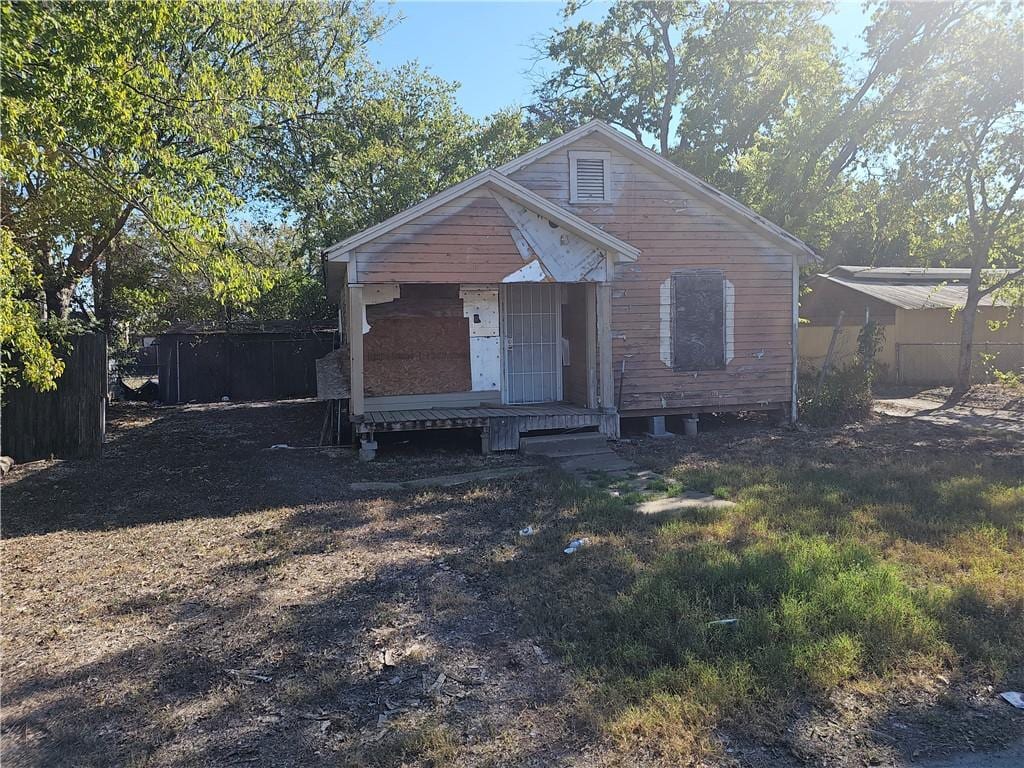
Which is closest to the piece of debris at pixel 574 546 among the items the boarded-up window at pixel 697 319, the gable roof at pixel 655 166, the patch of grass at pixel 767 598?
the patch of grass at pixel 767 598

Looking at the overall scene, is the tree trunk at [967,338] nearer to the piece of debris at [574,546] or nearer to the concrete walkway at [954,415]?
the concrete walkway at [954,415]

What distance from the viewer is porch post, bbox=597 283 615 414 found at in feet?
36.2

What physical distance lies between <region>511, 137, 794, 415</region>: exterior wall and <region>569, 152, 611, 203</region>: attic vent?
11cm

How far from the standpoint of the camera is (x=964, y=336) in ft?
54.9

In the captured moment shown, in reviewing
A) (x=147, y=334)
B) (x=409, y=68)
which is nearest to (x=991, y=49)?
(x=409, y=68)

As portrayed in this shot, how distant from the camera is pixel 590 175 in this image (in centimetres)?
1174

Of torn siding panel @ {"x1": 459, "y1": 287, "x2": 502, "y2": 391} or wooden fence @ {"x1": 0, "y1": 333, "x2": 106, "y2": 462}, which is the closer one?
wooden fence @ {"x1": 0, "y1": 333, "x2": 106, "y2": 462}

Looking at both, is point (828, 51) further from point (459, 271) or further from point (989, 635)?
point (989, 635)

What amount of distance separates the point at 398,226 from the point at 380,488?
12.8 feet

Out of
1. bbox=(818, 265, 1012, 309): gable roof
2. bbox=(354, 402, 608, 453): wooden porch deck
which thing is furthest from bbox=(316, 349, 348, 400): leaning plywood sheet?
bbox=(818, 265, 1012, 309): gable roof

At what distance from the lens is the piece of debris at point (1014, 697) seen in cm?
339

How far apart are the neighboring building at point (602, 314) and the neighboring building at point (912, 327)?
8.12 meters

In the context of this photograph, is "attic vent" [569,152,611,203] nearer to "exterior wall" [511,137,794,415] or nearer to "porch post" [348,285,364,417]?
"exterior wall" [511,137,794,415]

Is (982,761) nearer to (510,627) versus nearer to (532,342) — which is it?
(510,627)
